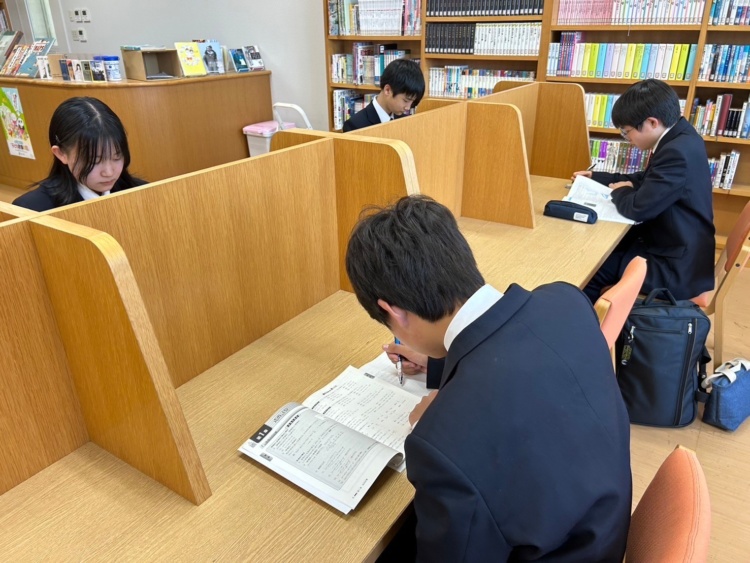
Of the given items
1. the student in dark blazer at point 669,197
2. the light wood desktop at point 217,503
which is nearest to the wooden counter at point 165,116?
the light wood desktop at point 217,503

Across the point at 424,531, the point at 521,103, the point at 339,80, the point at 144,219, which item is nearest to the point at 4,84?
the point at 339,80

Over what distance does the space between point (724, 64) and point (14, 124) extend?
4952mm

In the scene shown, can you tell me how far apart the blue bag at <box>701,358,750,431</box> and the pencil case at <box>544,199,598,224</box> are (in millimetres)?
737

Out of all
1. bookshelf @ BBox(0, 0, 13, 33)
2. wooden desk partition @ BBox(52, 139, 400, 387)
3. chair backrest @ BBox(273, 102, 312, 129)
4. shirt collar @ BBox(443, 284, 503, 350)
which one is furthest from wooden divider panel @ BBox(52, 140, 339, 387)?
bookshelf @ BBox(0, 0, 13, 33)

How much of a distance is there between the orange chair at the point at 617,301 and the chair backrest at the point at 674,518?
1.24 feet

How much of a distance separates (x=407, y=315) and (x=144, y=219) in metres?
0.56

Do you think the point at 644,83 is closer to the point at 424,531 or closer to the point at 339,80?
the point at 424,531

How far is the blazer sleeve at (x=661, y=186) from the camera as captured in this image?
197 centimetres

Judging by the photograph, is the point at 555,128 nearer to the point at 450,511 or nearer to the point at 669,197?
the point at 669,197

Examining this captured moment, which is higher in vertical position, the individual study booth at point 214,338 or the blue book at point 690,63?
the blue book at point 690,63

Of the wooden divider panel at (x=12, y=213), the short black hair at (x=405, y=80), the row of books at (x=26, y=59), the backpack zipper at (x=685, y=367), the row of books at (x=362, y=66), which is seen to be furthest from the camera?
the row of books at (x=26, y=59)

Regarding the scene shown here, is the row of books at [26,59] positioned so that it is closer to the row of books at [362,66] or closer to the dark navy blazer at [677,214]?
the row of books at [362,66]

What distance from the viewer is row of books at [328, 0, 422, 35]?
3826 millimetres

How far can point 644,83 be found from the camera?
6.88 ft
